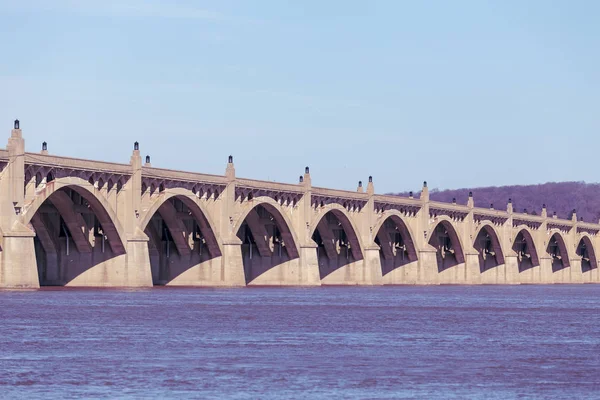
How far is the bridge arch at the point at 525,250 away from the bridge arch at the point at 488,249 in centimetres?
818

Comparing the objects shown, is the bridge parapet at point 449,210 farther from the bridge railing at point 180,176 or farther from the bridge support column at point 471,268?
the bridge railing at point 180,176

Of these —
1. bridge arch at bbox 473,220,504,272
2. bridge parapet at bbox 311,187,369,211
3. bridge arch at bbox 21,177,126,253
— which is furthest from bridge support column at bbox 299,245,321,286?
bridge arch at bbox 473,220,504,272

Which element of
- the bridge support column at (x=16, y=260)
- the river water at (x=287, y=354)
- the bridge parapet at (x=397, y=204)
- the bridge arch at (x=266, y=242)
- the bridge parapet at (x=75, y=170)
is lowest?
the river water at (x=287, y=354)

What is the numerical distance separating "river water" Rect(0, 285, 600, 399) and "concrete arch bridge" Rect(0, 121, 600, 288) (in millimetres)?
19500

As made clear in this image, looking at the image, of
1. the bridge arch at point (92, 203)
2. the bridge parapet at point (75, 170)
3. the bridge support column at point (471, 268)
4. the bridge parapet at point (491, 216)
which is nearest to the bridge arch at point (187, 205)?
the bridge arch at point (92, 203)

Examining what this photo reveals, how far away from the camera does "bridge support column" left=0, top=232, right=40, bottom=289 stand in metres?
77.4

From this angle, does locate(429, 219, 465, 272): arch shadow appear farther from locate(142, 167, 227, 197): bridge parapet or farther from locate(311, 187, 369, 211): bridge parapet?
locate(142, 167, 227, 197): bridge parapet

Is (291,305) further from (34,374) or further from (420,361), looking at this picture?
(34,374)

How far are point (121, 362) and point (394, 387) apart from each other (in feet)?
28.1

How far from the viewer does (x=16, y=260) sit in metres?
77.6

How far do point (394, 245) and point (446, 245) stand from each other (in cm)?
1964

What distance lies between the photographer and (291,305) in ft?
245

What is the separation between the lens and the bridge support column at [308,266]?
122 m

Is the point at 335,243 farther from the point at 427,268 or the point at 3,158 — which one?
the point at 3,158
